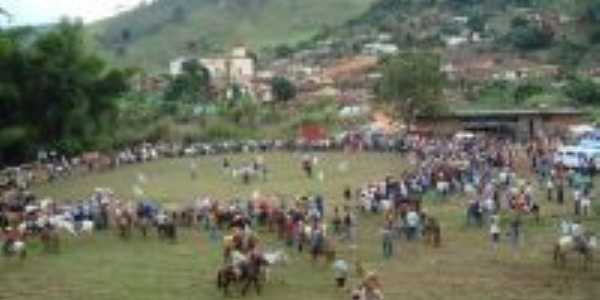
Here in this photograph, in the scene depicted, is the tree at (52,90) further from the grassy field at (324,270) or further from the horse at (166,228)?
the grassy field at (324,270)

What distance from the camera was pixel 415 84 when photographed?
3098 inches

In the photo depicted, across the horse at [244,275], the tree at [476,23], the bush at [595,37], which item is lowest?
the horse at [244,275]

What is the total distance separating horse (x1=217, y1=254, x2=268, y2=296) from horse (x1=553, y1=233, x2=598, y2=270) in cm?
834

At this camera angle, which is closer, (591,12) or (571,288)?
(571,288)

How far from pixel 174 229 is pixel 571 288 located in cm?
1308

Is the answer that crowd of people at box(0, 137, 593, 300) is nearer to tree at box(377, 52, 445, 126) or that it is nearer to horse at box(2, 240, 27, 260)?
horse at box(2, 240, 27, 260)

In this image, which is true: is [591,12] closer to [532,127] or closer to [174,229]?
[532,127]

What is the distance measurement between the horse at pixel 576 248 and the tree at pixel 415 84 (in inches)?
1799

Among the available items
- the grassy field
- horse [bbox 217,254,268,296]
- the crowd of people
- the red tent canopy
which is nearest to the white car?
the crowd of people

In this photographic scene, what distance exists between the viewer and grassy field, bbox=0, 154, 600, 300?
98.6 ft

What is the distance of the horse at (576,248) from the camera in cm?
3259

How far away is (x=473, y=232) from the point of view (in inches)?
1533

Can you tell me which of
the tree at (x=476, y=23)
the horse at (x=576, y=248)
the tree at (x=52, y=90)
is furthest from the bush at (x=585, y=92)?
the horse at (x=576, y=248)

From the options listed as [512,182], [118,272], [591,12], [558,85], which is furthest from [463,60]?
[118,272]
